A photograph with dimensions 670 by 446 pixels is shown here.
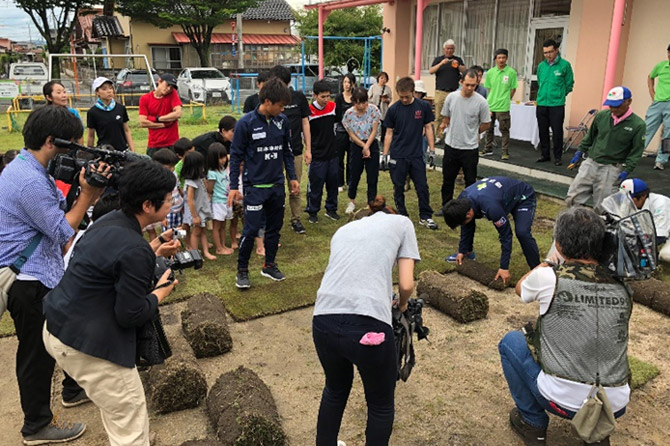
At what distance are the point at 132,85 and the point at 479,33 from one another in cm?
1458

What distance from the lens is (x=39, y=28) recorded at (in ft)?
104

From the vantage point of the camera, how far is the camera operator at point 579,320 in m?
2.79

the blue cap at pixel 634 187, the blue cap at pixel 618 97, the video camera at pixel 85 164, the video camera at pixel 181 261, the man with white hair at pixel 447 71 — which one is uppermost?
the man with white hair at pixel 447 71

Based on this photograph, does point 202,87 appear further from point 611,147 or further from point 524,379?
point 524,379

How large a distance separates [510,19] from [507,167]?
183 inches

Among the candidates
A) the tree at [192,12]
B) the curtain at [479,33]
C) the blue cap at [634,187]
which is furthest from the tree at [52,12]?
the blue cap at [634,187]

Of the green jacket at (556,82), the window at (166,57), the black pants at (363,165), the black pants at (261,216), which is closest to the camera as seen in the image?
Result: the black pants at (261,216)

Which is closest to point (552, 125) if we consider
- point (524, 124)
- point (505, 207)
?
point (524, 124)

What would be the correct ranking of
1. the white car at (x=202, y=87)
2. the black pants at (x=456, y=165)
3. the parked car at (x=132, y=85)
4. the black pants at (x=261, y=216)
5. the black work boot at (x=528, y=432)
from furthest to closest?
the white car at (x=202, y=87)
the parked car at (x=132, y=85)
the black pants at (x=456, y=165)
the black pants at (x=261, y=216)
the black work boot at (x=528, y=432)

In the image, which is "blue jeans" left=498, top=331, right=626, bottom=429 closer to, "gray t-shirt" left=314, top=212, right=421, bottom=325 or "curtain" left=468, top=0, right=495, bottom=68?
"gray t-shirt" left=314, top=212, right=421, bottom=325

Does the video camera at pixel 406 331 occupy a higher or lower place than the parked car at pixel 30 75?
lower

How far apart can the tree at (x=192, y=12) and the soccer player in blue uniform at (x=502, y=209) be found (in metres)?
31.0

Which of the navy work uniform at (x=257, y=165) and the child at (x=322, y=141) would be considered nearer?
the navy work uniform at (x=257, y=165)

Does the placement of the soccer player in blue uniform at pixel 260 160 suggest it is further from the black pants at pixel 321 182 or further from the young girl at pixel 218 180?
the black pants at pixel 321 182
